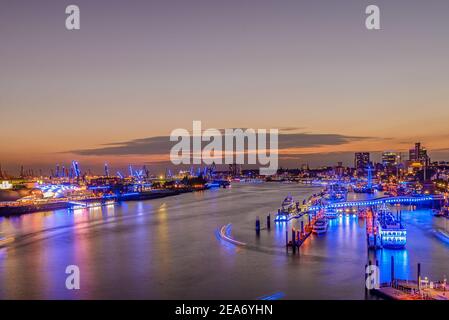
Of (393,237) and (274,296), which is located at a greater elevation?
(393,237)

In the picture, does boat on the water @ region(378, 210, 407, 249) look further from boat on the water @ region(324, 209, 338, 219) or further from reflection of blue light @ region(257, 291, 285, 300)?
boat on the water @ region(324, 209, 338, 219)

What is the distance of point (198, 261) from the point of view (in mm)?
10219

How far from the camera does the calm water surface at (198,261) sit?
7949 millimetres

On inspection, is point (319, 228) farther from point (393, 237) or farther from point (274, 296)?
point (274, 296)

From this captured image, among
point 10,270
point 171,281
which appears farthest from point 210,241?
point 10,270

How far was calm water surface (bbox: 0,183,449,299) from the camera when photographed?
26.1ft

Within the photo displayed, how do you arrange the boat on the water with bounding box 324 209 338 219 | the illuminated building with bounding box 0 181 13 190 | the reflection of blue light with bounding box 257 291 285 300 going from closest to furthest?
the reflection of blue light with bounding box 257 291 285 300, the boat on the water with bounding box 324 209 338 219, the illuminated building with bounding box 0 181 13 190

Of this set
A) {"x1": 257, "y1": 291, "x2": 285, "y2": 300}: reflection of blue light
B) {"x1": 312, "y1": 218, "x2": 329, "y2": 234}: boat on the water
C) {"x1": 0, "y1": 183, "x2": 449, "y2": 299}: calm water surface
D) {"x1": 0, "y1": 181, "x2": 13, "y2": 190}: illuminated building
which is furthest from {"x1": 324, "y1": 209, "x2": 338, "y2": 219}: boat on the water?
{"x1": 0, "y1": 181, "x2": 13, "y2": 190}: illuminated building

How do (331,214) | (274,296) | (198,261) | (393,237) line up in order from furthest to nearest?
(331,214) → (393,237) → (198,261) → (274,296)

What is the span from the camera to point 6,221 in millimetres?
18859

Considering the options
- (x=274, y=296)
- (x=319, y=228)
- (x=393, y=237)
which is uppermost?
(x=393, y=237)

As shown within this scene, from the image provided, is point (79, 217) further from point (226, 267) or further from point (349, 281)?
point (349, 281)

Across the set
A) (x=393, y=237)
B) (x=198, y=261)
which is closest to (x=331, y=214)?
(x=393, y=237)
